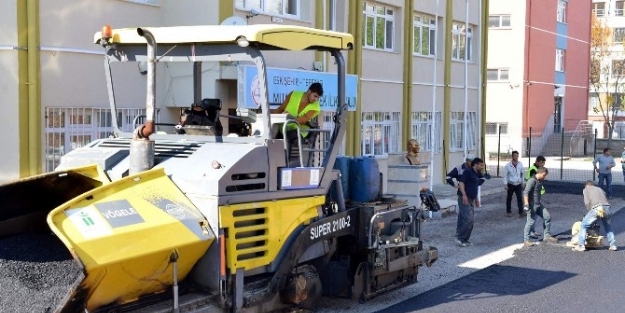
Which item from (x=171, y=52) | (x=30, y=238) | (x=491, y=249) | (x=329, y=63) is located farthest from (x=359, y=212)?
(x=329, y=63)

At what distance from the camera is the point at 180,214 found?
21.1 feet

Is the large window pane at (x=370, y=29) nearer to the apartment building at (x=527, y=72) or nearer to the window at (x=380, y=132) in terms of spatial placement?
the window at (x=380, y=132)

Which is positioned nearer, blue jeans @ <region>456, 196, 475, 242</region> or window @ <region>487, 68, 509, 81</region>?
blue jeans @ <region>456, 196, 475, 242</region>

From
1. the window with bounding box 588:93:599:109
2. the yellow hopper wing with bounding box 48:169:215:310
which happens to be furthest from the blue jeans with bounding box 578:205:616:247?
the window with bounding box 588:93:599:109

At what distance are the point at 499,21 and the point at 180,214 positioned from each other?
117ft

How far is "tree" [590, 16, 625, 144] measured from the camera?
177ft

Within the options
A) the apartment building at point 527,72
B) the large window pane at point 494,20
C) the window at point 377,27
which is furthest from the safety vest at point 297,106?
the large window pane at point 494,20

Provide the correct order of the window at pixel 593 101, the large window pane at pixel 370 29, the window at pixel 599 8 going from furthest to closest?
the window at pixel 599 8
the window at pixel 593 101
the large window pane at pixel 370 29

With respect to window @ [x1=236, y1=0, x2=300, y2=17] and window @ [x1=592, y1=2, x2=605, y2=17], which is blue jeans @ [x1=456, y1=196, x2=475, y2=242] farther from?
window @ [x1=592, y1=2, x2=605, y2=17]

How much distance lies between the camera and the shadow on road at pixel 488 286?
9.47 metres

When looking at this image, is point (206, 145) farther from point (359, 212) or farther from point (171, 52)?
point (359, 212)

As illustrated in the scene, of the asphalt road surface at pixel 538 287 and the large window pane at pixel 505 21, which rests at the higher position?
the large window pane at pixel 505 21

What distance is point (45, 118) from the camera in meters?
13.6

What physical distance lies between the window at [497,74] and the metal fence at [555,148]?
235 centimetres
